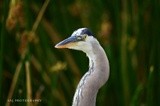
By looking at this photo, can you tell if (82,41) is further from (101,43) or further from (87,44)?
(101,43)

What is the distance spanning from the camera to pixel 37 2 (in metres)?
2.18

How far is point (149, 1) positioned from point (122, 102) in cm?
38

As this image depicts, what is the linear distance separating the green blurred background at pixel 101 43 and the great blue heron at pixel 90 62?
787 mm

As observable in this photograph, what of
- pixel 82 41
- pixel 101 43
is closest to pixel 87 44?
pixel 82 41

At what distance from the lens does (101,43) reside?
6.72 feet

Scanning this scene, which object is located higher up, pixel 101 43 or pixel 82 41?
pixel 82 41

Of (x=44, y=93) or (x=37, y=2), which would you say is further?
(x=37, y=2)

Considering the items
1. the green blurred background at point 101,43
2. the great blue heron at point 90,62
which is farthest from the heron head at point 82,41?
the green blurred background at point 101,43

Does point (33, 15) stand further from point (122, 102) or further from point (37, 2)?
point (122, 102)

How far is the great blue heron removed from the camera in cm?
92

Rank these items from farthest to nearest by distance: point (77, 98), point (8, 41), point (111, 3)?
point (8, 41) < point (111, 3) < point (77, 98)

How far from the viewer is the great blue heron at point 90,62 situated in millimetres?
919

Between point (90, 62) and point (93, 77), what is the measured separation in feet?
0.09

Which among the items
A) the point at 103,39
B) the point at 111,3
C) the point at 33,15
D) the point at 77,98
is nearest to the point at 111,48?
the point at 103,39
